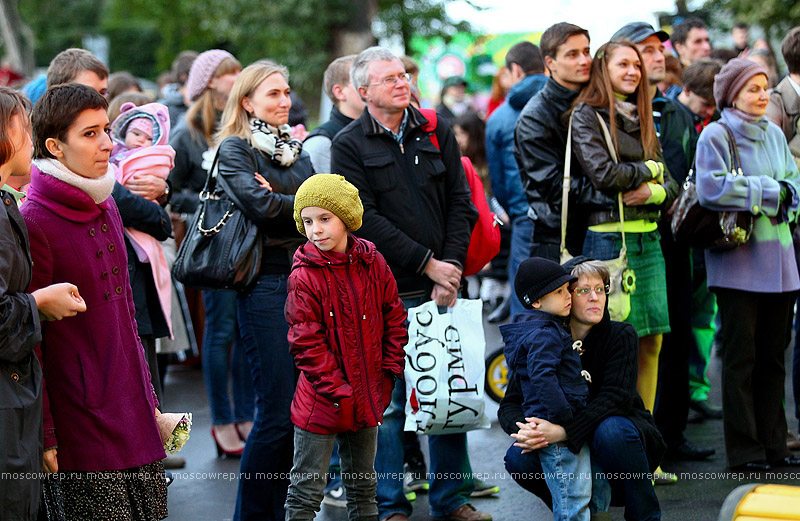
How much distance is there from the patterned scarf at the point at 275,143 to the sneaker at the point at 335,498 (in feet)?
6.18

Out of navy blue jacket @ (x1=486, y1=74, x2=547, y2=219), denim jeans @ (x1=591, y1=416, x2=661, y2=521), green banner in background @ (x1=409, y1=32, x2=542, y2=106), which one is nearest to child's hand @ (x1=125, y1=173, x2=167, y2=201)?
denim jeans @ (x1=591, y1=416, x2=661, y2=521)

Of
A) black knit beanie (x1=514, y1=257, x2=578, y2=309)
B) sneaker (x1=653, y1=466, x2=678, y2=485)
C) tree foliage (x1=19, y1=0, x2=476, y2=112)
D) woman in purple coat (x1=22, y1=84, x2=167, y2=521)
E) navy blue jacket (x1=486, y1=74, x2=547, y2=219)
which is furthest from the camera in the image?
tree foliage (x1=19, y1=0, x2=476, y2=112)

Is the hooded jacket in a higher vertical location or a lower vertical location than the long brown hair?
lower

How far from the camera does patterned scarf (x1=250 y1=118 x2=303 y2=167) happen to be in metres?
5.11

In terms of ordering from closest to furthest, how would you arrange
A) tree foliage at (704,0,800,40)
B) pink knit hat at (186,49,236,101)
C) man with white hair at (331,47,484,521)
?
1. man with white hair at (331,47,484,521)
2. pink knit hat at (186,49,236,101)
3. tree foliage at (704,0,800,40)

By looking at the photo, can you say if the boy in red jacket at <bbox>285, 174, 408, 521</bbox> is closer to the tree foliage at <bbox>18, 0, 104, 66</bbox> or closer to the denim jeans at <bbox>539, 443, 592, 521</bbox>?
the denim jeans at <bbox>539, 443, 592, 521</bbox>

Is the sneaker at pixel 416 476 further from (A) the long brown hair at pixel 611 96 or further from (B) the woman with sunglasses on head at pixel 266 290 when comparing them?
(A) the long brown hair at pixel 611 96

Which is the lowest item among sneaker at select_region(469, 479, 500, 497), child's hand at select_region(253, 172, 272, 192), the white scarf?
sneaker at select_region(469, 479, 500, 497)

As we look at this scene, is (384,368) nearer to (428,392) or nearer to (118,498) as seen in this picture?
(428,392)

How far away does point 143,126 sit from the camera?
5.54m

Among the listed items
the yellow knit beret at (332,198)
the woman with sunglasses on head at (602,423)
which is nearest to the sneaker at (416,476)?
the woman with sunglasses on head at (602,423)

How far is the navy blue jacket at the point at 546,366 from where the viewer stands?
453 cm

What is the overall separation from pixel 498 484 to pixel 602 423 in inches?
58.5

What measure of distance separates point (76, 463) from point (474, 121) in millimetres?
7321
